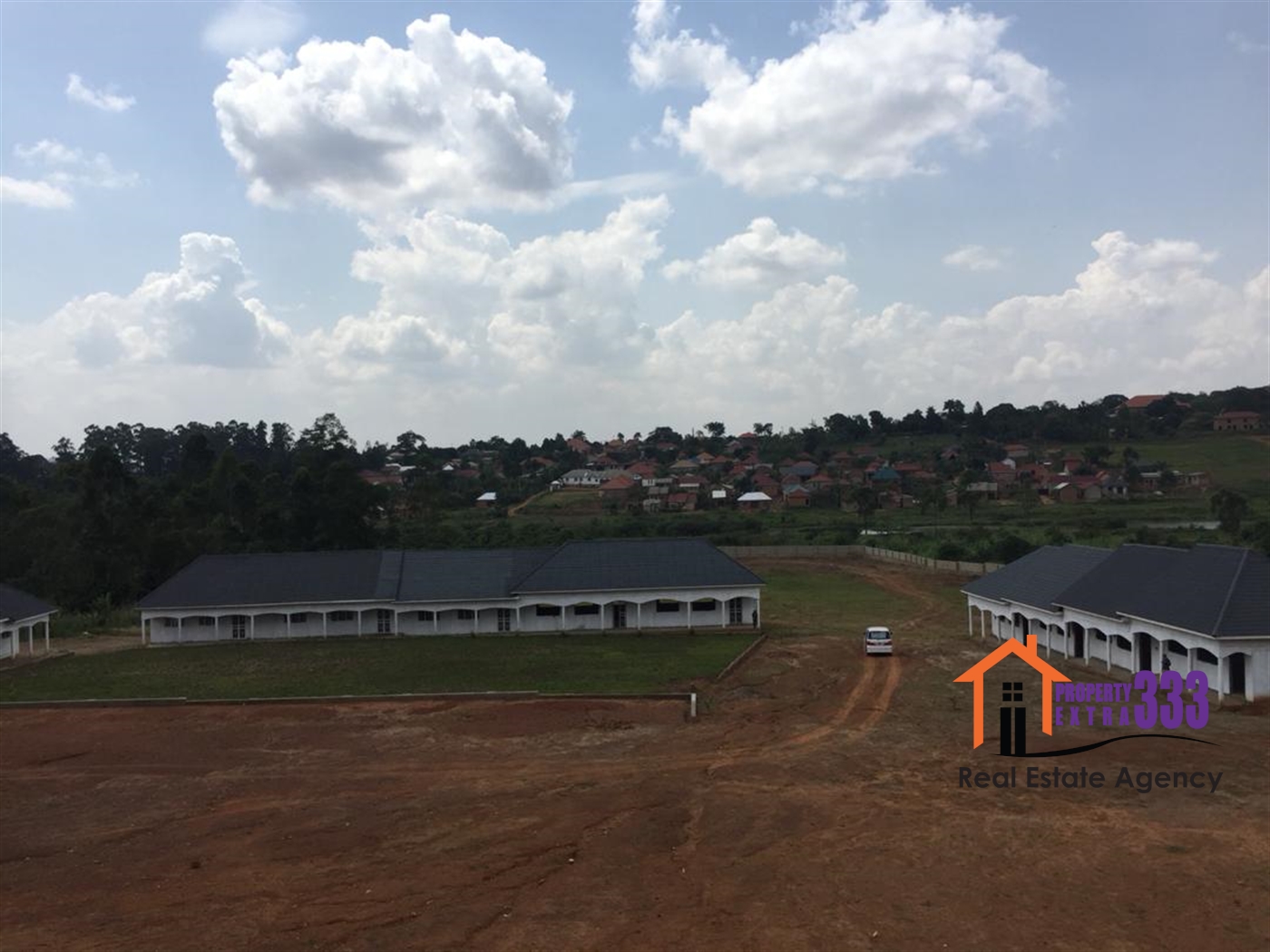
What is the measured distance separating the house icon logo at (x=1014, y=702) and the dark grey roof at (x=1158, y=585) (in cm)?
241

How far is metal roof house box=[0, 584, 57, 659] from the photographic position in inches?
1460

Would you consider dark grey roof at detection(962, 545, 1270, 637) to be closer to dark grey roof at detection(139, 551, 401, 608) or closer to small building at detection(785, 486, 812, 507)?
dark grey roof at detection(139, 551, 401, 608)

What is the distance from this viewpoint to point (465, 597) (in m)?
40.4

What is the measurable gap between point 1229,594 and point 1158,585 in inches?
129

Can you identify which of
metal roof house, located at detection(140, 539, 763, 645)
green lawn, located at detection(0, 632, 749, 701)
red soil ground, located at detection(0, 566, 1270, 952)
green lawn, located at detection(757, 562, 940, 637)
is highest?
metal roof house, located at detection(140, 539, 763, 645)

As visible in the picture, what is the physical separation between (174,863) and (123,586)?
46443mm

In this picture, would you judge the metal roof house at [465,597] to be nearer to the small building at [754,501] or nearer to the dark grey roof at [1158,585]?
the dark grey roof at [1158,585]

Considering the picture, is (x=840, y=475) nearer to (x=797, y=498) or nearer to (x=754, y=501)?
(x=797, y=498)

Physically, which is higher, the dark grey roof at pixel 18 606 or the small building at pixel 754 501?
the small building at pixel 754 501

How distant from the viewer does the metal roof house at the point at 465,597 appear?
40.0 metres

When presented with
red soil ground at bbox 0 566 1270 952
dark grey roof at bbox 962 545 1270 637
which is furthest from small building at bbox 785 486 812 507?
red soil ground at bbox 0 566 1270 952

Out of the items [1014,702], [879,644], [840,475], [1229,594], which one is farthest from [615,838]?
[840,475]

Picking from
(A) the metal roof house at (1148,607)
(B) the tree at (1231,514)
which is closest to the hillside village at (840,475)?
(B) the tree at (1231,514)

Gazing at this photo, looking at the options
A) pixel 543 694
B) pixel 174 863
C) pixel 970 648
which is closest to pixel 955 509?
pixel 970 648
